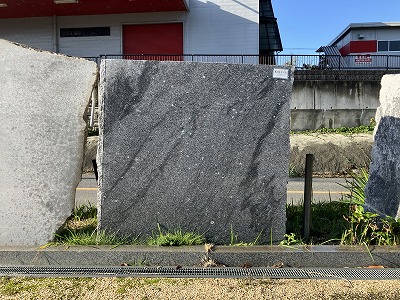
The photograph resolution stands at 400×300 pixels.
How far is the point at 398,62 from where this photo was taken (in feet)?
78.0

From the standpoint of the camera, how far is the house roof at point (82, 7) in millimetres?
20203

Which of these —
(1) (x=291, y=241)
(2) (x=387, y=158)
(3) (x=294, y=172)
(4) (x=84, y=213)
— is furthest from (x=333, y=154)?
(4) (x=84, y=213)

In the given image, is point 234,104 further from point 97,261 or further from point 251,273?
point 97,261

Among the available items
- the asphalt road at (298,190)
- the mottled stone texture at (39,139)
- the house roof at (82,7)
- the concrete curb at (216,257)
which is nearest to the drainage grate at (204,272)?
the concrete curb at (216,257)

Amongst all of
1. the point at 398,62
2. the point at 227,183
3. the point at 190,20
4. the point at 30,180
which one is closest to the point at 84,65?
the point at 30,180

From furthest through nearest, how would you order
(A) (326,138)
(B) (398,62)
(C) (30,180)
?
(B) (398,62), (A) (326,138), (C) (30,180)

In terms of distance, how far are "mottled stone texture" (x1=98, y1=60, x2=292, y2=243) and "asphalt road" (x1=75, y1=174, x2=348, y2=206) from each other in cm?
324

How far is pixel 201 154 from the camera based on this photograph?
4133 millimetres

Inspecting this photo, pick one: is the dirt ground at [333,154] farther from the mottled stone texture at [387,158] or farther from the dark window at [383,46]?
the dark window at [383,46]

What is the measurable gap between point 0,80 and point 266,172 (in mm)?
2701

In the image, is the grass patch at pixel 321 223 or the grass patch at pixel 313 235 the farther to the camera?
the grass patch at pixel 321 223

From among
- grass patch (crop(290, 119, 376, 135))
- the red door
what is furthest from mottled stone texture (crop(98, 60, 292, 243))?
the red door

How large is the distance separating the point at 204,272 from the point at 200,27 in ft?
62.9

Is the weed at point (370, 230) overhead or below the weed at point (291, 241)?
overhead
